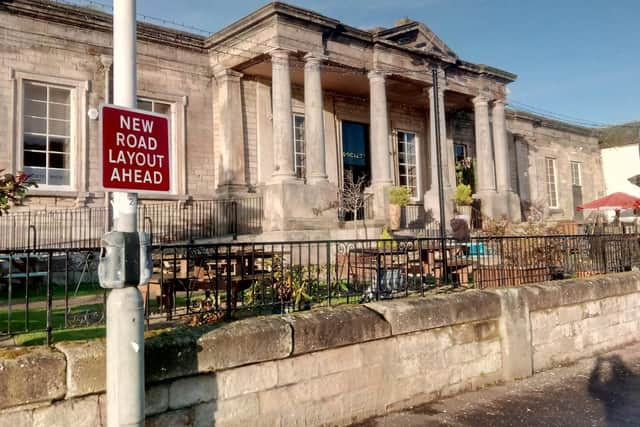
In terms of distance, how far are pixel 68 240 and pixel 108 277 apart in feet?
37.3

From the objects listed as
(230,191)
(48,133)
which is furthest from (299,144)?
(48,133)

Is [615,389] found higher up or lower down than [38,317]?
lower down

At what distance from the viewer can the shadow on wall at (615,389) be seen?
5351 millimetres

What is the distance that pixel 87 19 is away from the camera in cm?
1439

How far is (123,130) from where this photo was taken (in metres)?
3.15

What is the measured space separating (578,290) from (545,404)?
242cm

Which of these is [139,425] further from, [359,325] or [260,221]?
[260,221]

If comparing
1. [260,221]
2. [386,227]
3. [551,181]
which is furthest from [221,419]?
[551,181]

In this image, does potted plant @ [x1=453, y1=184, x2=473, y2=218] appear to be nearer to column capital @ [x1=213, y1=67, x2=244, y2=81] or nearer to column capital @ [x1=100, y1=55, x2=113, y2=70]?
column capital @ [x1=213, y1=67, x2=244, y2=81]

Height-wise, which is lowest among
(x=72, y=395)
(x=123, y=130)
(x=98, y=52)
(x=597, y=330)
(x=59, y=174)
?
(x=597, y=330)

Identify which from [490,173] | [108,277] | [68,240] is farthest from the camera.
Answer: [490,173]

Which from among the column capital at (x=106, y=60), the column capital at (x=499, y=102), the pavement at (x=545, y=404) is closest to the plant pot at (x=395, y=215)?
the column capital at (x=499, y=102)

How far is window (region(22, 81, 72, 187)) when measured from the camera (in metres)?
13.8

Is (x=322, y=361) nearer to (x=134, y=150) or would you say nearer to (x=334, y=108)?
(x=134, y=150)
